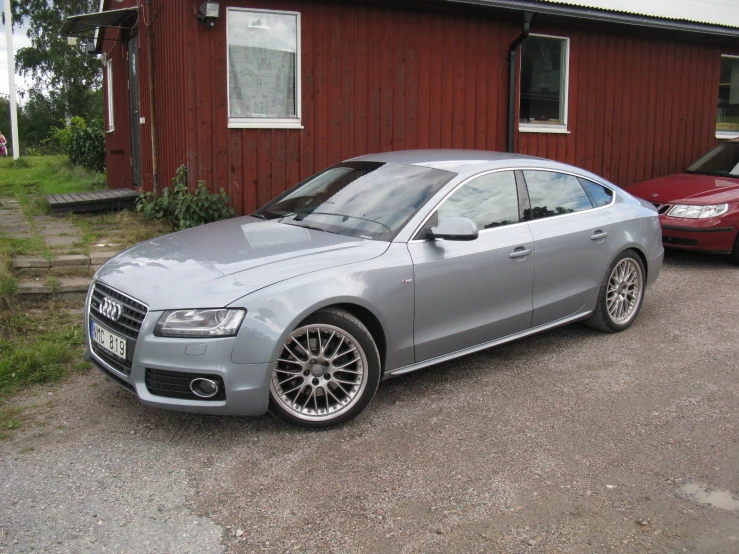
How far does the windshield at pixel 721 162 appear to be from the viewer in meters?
9.68

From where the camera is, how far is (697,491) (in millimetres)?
3523

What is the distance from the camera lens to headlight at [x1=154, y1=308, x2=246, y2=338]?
12.6ft

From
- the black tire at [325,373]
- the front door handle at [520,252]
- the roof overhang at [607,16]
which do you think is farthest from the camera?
the roof overhang at [607,16]

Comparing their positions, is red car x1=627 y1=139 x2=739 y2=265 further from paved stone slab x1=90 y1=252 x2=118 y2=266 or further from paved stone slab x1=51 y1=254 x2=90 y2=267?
paved stone slab x1=51 y1=254 x2=90 y2=267

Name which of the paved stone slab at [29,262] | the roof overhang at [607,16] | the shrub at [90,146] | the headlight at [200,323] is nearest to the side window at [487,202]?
the headlight at [200,323]

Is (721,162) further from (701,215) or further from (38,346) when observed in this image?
(38,346)

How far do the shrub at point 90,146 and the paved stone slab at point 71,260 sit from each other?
11521 mm

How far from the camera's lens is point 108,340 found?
4.23 meters

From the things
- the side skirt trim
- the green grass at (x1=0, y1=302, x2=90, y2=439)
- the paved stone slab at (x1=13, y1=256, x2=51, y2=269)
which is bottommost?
the green grass at (x1=0, y1=302, x2=90, y2=439)

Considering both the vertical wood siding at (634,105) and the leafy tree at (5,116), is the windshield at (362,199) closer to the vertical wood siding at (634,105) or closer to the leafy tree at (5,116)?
the vertical wood siding at (634,105)

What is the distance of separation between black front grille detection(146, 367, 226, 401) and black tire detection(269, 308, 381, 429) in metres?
0.30

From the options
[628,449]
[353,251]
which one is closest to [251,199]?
[353,251]

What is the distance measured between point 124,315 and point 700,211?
22.9 ft

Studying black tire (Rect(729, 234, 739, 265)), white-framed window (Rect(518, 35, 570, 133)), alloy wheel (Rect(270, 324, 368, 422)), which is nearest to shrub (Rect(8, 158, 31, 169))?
white-framed window (Rect(518, 35, 570, 133))
